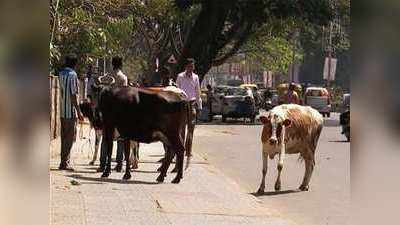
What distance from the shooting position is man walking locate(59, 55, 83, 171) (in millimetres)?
11250

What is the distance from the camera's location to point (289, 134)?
35.8 feet

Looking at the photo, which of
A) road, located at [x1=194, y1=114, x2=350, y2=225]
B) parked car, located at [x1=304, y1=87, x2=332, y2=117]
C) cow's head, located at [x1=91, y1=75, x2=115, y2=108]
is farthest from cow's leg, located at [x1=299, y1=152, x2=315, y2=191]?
parked car, located at [x1=304, y1=87, x2=332, y2=117]

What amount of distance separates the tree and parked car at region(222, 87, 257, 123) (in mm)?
1652

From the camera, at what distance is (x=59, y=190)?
919 centimetres

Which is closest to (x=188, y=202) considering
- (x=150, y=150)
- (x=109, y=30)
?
(x=150, y=150)

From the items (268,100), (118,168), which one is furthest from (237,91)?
(118,168)

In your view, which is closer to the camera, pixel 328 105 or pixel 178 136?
pixel 178 136

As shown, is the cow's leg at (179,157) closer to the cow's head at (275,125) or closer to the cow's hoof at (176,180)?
the cow's hoof at (176,180)

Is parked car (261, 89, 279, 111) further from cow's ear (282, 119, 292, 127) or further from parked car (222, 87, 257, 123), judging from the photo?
cow's ear (282, 119, 292, 127)

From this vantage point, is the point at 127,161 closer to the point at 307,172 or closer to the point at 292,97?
the point at 307,172

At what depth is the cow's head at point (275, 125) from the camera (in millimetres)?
10461
